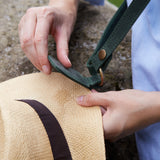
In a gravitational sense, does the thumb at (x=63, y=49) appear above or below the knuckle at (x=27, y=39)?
above

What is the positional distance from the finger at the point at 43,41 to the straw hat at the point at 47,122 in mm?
51

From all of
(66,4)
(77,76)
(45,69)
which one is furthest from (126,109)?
(66,4)

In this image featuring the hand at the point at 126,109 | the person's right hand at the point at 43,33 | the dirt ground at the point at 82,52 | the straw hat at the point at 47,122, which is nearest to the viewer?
the straw hat at the point at 47,122

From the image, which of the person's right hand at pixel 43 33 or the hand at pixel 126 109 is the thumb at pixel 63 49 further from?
the hand at pixel 126 109

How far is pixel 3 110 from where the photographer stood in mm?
592

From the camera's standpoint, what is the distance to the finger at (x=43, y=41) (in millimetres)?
802

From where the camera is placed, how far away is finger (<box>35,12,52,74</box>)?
2.63 ft

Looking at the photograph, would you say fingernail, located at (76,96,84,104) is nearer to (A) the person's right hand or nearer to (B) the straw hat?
(B) the straw hat

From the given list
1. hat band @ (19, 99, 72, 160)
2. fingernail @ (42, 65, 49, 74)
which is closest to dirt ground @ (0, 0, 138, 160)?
fingernail @ (42, 65, 49, 74)

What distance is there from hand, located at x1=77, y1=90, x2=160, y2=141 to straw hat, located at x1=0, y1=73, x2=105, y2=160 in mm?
32

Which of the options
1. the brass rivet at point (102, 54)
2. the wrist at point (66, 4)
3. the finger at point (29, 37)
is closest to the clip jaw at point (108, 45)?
the brass rivet at point (102, 54)

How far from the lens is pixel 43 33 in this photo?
84 cm

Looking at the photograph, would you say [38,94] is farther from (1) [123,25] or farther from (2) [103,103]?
(1) [123,25]

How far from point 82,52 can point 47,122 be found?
55cm
